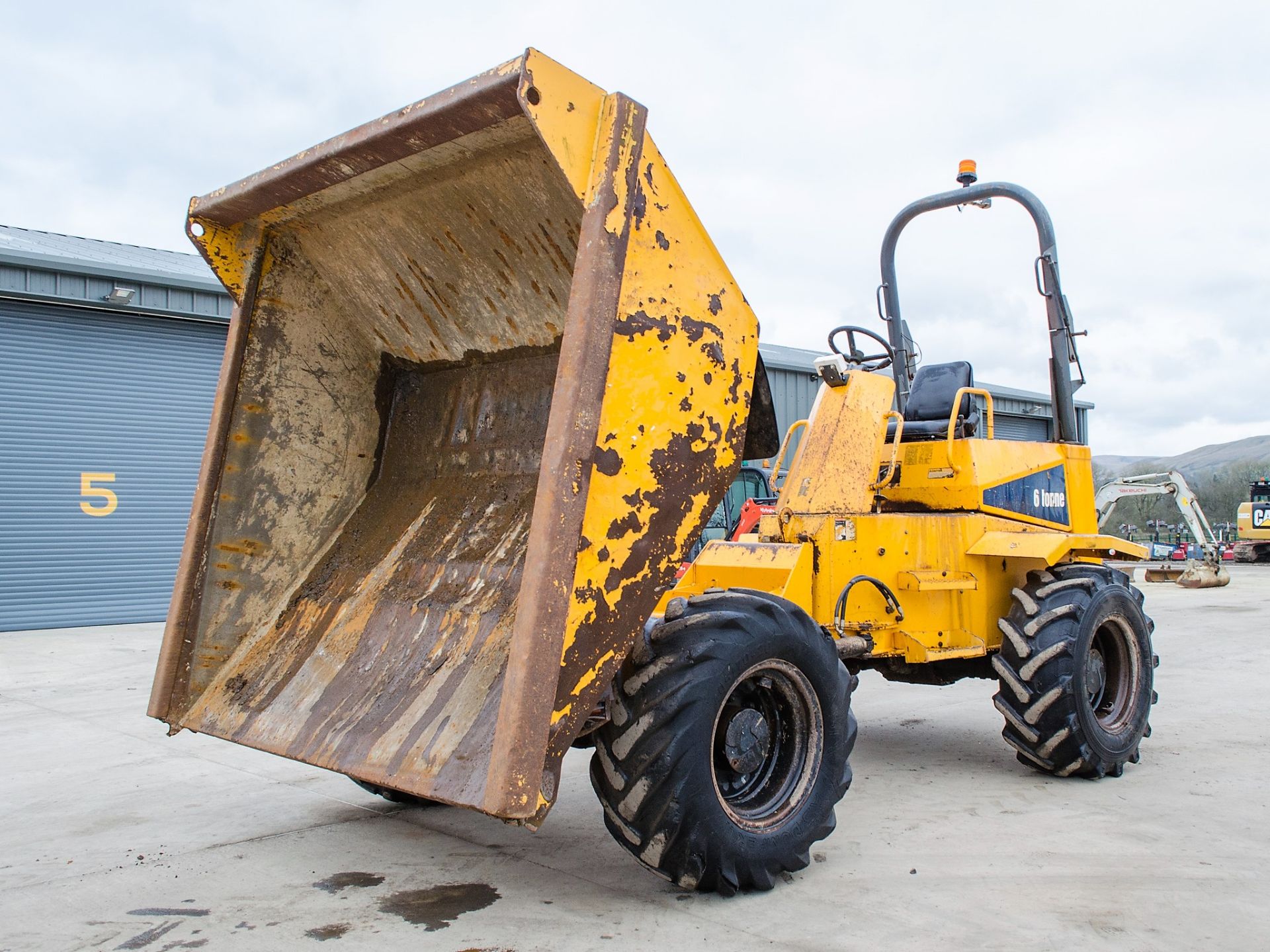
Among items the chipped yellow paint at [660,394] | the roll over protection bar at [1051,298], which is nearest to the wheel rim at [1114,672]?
the roll over protection bar at [1051,298]

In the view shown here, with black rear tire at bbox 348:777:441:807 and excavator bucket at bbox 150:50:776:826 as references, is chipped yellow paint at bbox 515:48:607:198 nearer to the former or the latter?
excavator bucket at bbox 150:50:776:826

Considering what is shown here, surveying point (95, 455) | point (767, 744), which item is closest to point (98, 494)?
point (95, 455)

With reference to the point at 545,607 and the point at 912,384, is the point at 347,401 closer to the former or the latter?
the point at 545,607

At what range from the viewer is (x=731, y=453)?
3.53 m

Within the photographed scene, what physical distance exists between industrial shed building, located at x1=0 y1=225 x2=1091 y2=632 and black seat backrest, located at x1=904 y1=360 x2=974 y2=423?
989cm

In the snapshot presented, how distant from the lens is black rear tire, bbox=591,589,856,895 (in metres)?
3.20

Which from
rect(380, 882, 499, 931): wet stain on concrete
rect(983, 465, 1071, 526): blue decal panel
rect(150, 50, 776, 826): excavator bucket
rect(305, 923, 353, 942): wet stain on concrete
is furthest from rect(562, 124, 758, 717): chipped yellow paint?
rect(983, 465, 1071, 526): blue decal panel

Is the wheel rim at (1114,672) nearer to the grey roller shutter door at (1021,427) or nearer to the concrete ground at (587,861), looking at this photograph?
the concrete ground at (587,861)

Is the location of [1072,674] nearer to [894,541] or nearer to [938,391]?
[894,541]

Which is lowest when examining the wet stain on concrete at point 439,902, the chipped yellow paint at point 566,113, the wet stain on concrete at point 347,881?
the wet stain on concrete at point 347,881

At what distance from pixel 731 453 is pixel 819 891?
1.51m

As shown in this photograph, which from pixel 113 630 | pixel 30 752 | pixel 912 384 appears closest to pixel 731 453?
pixel 912 384

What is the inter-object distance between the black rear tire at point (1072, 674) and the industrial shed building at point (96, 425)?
10987 mm

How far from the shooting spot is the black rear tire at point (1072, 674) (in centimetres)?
503
